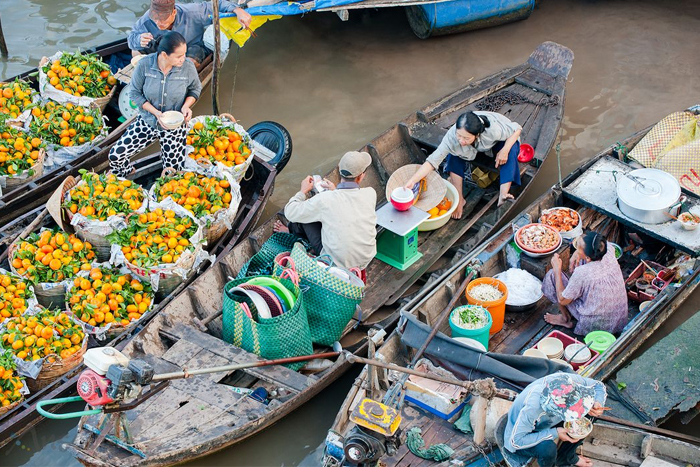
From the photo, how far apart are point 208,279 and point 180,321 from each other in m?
0.39

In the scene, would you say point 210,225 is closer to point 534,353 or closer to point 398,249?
point 398,249

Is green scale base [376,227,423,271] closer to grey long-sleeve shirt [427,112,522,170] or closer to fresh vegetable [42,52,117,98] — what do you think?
grey long-sleeve shirt [427,112,522,170]

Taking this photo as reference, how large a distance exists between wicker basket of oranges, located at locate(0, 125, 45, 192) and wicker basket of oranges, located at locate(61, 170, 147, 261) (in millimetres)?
894

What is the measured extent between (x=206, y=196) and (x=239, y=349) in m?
1.46

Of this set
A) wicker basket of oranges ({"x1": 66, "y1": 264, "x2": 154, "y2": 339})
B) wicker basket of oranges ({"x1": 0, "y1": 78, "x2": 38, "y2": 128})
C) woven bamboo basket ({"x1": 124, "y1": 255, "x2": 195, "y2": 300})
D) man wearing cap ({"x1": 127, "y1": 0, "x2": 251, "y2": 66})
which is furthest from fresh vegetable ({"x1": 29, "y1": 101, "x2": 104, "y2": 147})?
woven bamboo basket ({"x1": 124, "y1": 255, "x2": 195, "y2": 300})

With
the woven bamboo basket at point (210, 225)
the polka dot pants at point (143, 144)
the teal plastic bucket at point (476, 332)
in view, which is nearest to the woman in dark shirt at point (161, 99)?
the polka dot pants at point (143, 144)

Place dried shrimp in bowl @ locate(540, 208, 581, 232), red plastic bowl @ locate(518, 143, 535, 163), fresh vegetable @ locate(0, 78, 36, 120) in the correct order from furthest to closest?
1. fresh vegetable @ locate(0, 78, 36, 120)
2. red plastic bowl @ locate(518, 143, 535, 163)
3. dried shrimp in bowl @ locate(540, 208, 581, 232)

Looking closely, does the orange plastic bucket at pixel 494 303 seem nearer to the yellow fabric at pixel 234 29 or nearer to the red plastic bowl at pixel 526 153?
the red plastic bowl at pixel 526 153

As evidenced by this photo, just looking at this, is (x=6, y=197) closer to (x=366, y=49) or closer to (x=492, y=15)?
(x=366, y=49)

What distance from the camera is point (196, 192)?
634cm

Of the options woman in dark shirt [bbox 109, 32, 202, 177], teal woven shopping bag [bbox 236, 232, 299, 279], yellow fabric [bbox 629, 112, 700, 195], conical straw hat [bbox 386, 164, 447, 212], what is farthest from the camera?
conical straw hat [bbox 386, 164, 447, 212]

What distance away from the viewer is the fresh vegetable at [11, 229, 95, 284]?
590cm

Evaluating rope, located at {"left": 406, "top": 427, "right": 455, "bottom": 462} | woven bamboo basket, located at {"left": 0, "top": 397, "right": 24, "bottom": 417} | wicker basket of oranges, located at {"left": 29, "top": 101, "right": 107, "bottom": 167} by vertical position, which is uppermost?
rope, located at {"left": 406, "top": 427, "right": 455, "bottom": 462}

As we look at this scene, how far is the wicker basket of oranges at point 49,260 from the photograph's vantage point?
19.3 feet
